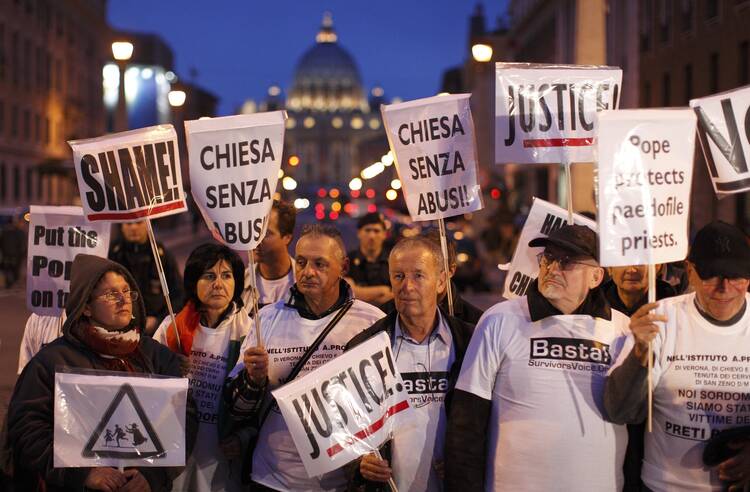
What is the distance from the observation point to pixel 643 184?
15.6ft

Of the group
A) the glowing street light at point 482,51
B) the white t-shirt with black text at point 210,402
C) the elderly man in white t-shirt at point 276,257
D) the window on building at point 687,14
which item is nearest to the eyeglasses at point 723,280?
the white t-shirt with black text at point 210,402

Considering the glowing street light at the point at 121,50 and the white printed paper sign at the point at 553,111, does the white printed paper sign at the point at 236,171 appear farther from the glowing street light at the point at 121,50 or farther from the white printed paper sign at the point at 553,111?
the glowing street light at the point at 121,50

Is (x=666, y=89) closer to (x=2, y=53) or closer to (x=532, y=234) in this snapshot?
(x=532, y=234)

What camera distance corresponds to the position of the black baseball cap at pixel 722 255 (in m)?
4.68

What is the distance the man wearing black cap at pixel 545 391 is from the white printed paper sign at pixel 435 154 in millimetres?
1808

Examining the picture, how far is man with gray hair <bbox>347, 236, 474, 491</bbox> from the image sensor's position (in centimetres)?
512

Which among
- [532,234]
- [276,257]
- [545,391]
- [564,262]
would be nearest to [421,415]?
[545,391]

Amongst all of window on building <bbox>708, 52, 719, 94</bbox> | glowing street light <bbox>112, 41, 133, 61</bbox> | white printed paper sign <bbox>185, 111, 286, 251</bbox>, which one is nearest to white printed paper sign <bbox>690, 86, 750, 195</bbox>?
white printed paper sign <bbox>185, 111, 286, 251</bbox>

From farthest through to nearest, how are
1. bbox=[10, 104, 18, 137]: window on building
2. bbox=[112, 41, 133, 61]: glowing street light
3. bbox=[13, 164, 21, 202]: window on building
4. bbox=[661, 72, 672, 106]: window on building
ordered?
bbox=[13, 164, 21, 202]: window on building, bbox=[10, 104, 18, 137]: window on building, bbox=[661, 72, 672, 106]: window on building, bbox=[112, 41, 133, 61]: glowing street light

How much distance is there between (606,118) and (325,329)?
5.62 ft

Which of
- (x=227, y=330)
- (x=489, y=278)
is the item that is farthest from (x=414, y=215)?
(x=489, y=278)

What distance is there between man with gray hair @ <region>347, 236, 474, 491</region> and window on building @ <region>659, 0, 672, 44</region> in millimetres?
28789

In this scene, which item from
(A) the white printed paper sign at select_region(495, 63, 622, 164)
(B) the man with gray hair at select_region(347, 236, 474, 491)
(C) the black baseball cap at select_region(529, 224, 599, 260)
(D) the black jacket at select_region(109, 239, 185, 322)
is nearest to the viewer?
(C) the black baseball cap at select_region(529, 224, 599, 260)

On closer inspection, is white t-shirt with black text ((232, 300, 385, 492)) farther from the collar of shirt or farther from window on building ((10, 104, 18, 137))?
window on building ((10, 104, 18, 137))
